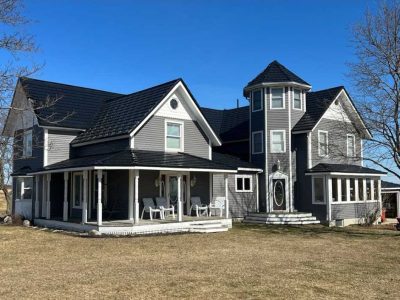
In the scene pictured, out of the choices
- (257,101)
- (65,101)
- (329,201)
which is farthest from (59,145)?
(329,201)

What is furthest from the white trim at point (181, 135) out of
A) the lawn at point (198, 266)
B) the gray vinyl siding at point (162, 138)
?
the lawn at point (198, 266)

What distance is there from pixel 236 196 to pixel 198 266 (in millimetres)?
15864

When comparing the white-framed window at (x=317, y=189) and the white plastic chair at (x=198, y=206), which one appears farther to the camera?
the white-framed window at (x=317, y=189)

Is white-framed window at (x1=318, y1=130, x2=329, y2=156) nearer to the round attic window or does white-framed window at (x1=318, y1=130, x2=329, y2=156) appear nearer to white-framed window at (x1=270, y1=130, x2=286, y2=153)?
white-framed window at (x1=270, y1=130, x2=286, y2=153)

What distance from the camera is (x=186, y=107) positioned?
24.0m

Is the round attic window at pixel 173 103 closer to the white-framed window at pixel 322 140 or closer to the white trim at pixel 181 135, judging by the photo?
the white trim at pixel 181 135

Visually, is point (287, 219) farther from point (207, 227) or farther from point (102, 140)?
point (102, 140)

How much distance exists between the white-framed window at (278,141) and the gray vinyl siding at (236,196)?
218cm

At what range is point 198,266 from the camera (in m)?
11.7

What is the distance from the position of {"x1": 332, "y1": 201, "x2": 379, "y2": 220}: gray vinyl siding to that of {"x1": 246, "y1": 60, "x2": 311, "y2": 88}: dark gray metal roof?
785 centimetres

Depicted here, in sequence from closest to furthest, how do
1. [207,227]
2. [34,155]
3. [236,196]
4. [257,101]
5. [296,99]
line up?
[207,227], [34,155], [236,196], [296,99], [257,101]

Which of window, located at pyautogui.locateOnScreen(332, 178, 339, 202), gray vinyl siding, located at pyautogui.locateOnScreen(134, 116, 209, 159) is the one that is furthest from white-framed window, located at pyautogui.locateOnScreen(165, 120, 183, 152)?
window, located at pyautogui.locateOnScreen(332, 178, 339, 202)

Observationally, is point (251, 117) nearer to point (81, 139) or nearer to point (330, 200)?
point (330, 200)

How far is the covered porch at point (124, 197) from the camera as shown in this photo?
19.5 m
